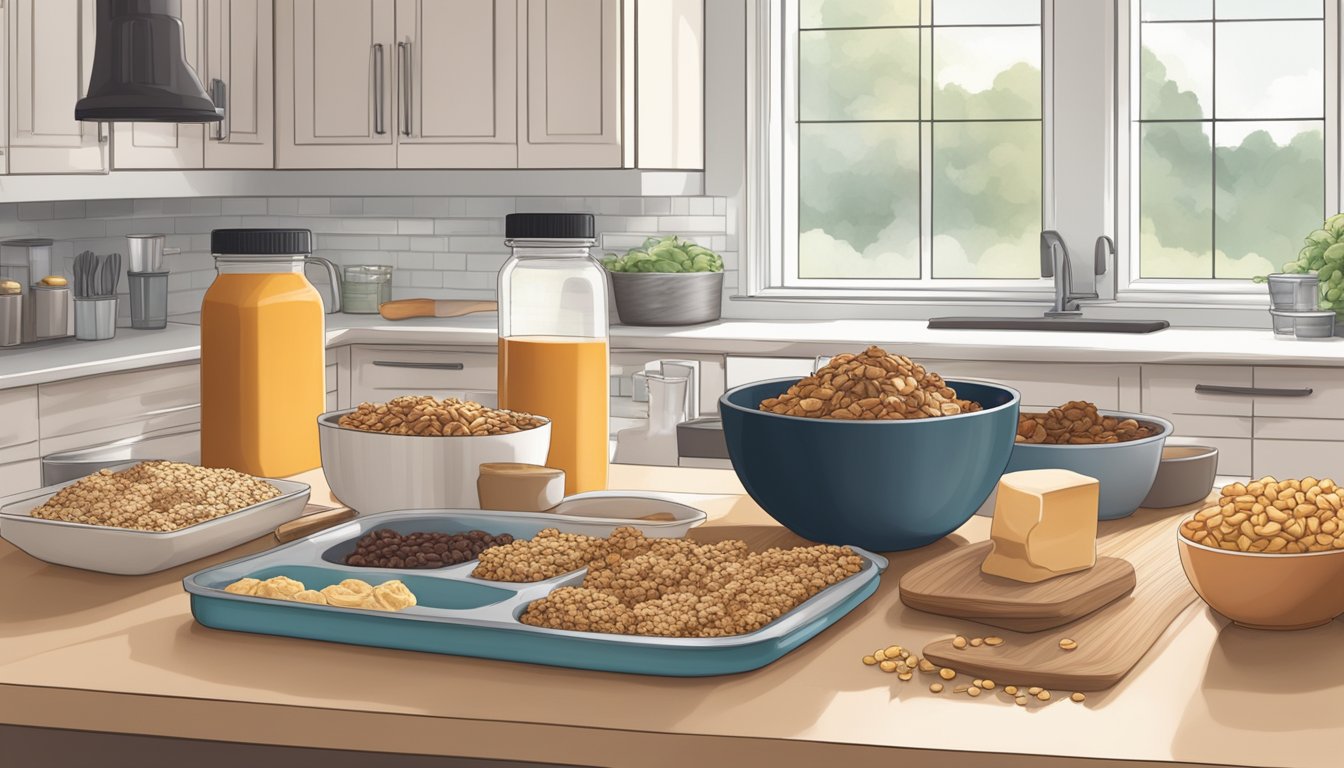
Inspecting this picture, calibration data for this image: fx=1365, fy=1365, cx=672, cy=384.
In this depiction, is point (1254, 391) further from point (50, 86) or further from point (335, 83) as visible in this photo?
point (50, 86)

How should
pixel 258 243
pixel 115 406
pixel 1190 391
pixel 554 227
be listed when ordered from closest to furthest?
pixel 554 227, pixel 258 243, pixel 115 406, pixel 1190 391

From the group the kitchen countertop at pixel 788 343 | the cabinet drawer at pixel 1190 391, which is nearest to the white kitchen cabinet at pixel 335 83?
the kitchen countertop at pixel 788 343

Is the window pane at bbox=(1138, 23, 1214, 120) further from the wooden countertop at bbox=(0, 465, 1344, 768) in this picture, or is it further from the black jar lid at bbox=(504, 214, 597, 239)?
the wooden countertop at bbox=(0, 465, 1344, 768)

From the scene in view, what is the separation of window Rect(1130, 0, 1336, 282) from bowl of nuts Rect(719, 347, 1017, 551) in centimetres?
334

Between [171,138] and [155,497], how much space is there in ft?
10.0

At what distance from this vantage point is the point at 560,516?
1479 mm

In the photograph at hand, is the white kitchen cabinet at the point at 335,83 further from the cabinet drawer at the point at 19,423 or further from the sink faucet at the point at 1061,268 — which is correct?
the sink faucet at the point at 1061,268

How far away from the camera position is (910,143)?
4754 mm

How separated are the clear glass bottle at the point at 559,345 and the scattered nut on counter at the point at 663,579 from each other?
380mm

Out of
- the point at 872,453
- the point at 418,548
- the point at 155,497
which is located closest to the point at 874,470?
the point at 872,453

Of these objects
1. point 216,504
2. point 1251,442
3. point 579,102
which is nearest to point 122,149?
point 579,102

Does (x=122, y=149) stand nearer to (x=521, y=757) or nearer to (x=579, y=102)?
(x=579, y=102)

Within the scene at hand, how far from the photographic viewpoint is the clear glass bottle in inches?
69.7

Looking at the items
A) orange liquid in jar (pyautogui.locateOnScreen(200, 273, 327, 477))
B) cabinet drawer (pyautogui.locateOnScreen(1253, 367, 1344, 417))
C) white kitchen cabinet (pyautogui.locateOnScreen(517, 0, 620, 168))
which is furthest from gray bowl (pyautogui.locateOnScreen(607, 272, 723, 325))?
orange liquid in jar (pyautogui.locateOnScreen(200, 273, 327, 477))
